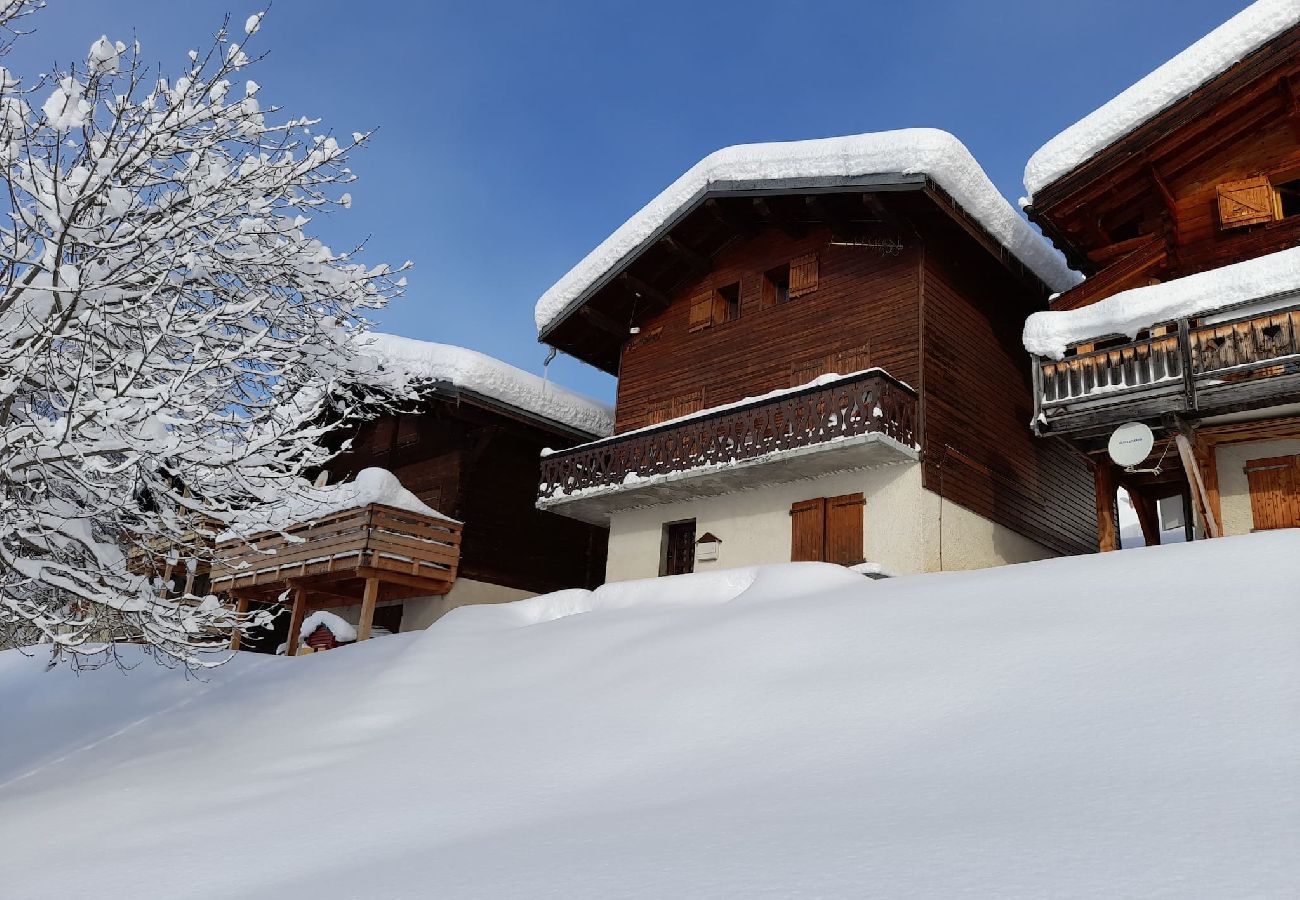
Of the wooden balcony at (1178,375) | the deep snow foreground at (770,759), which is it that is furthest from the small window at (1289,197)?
the deep snow foreground at (770,759)

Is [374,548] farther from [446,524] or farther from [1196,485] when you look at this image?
[1196,485]

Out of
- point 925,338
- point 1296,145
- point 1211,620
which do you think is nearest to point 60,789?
point 1211,620

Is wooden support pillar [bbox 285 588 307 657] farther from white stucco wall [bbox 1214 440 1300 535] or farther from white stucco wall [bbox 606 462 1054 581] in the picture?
white stucco wall [bbox 1214 440 1300 535]

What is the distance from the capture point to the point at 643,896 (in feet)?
11.4

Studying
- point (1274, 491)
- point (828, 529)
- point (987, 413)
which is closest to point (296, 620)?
point (828, 529)

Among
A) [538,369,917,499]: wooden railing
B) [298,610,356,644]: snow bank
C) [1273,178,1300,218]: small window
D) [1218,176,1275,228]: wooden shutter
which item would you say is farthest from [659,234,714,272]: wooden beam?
[298,610,356,644]: snow bank

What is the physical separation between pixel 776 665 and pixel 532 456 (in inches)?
613

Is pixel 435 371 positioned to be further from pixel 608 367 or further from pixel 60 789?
pixel 60 789

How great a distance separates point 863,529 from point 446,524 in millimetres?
9018

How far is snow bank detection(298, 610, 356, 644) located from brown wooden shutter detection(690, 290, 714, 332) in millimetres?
9708

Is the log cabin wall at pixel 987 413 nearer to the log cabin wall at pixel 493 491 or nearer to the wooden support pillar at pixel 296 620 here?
the log cabin wall at pixel 493 491

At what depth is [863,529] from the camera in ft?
48.5

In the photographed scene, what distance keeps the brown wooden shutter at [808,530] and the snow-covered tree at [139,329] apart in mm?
8916

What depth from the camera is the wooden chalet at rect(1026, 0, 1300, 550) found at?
1241 cm
